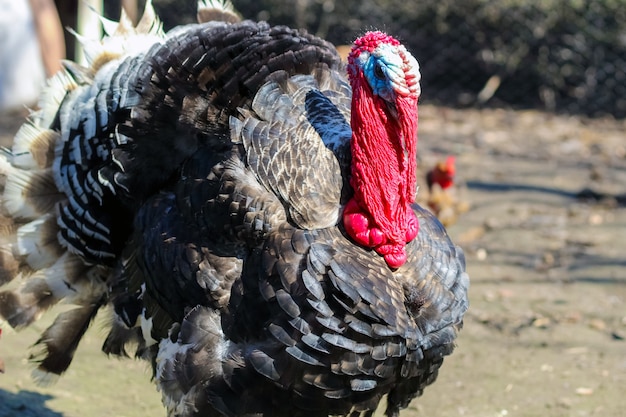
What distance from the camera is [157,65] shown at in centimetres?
373

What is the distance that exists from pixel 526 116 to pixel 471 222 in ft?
11.8

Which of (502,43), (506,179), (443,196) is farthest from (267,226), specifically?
(502,43)

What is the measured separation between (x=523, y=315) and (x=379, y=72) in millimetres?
2588

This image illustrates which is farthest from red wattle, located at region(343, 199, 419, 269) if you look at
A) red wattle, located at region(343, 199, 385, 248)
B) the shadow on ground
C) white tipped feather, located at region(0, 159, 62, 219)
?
the shadow on ground

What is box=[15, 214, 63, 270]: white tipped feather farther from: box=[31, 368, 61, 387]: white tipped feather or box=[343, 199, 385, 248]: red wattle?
box=[343, 199, 385, 248]: red wattle

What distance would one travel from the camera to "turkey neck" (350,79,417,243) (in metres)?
3.21

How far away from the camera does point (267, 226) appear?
318 centimetres

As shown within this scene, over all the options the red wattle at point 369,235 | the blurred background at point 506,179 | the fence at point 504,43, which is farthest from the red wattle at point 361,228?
the fence at point 504,43

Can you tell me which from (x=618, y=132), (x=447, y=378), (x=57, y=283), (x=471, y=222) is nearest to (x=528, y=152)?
(x=618, y=132)

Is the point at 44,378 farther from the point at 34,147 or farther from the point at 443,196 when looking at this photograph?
the point at 443,196

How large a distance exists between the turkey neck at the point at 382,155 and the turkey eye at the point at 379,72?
6 centimetres

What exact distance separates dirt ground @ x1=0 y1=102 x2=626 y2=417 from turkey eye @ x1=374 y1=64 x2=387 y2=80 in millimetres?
1740

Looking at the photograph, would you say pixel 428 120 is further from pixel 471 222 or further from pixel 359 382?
pixel 359 382

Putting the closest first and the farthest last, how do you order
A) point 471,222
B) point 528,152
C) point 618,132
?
1. point 471,222
2. point 528,152
3. point 618,132
